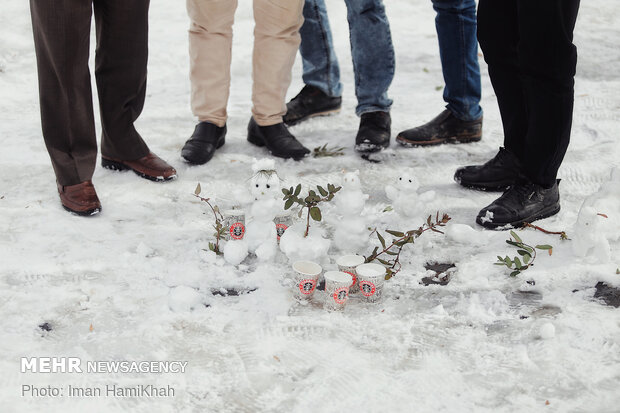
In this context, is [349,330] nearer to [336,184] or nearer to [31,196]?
[336,184]

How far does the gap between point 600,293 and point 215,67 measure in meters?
1.98

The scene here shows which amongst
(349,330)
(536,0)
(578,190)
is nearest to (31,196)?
(349,330)

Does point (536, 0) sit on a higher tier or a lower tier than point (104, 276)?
Result: higher

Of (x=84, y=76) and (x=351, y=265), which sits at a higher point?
(x=84, y=76)

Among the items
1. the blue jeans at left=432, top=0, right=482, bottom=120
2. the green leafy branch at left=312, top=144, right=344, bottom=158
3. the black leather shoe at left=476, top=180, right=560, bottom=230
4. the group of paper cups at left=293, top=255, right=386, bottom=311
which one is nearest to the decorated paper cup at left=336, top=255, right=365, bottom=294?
the group of paper cups at left=293, top=255, right=386, bottom=311

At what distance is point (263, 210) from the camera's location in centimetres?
219

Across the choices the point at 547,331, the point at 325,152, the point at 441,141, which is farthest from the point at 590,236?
the point at 325,152

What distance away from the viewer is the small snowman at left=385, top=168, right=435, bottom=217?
2.43 m

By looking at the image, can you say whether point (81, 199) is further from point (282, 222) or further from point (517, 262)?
point (517, 262)

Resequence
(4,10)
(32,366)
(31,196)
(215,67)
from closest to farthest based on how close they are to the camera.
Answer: (32,366) < (31,196) < (215,67) < (4,10)

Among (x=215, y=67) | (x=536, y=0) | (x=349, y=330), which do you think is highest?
(x=536, y=0)

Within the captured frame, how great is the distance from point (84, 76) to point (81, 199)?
49 cm

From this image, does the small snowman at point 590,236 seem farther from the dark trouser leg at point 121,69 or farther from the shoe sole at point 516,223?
the dark trouser leg at point 121,69

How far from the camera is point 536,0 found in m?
2.21
